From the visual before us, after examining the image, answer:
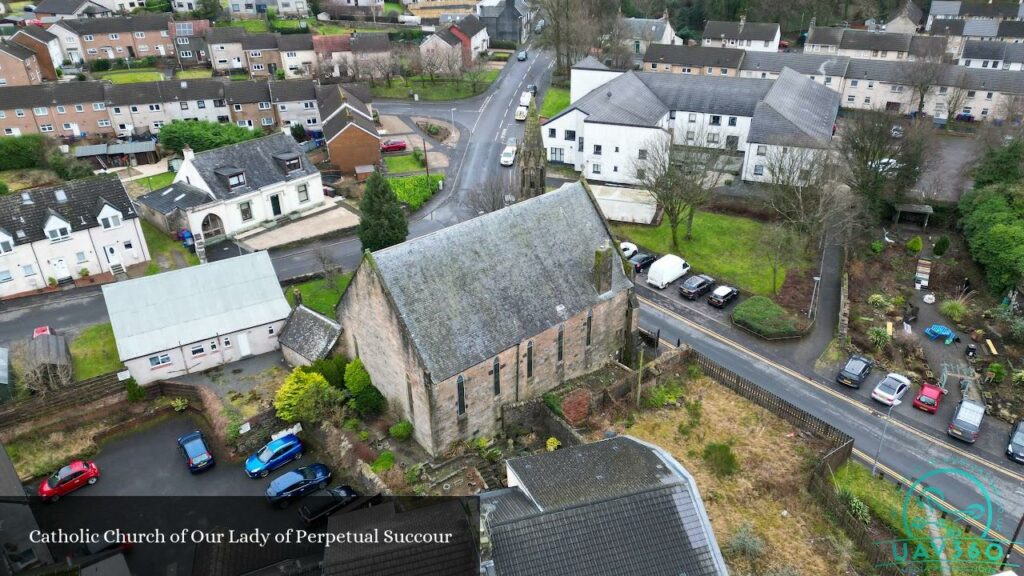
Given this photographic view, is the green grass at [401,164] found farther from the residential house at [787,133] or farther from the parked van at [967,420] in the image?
the parked van at [967,420]

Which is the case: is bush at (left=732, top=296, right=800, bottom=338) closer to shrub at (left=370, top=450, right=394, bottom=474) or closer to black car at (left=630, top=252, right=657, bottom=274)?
black car at (left=630, top=252, right=657, bottom=274)

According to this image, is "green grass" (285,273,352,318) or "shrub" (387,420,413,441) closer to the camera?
"shrub" (387,420,413,441)

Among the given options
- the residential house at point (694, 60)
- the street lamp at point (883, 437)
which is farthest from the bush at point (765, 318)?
the residential house at point (694, 60)

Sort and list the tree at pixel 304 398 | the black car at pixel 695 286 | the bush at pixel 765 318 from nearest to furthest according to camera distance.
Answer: the tree at pixel 304 398, the bush at pixel 765 318, the black car at pixel 695 286

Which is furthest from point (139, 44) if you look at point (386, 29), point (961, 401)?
point (961, 401)

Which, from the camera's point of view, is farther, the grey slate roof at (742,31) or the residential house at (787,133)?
the grey slate roof at (742,31)

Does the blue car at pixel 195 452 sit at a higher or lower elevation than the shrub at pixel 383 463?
lower

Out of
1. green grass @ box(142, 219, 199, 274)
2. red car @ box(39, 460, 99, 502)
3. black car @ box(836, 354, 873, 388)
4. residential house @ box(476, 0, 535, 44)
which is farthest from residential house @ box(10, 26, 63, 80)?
black car @ box(836, 354, 873, 388)
